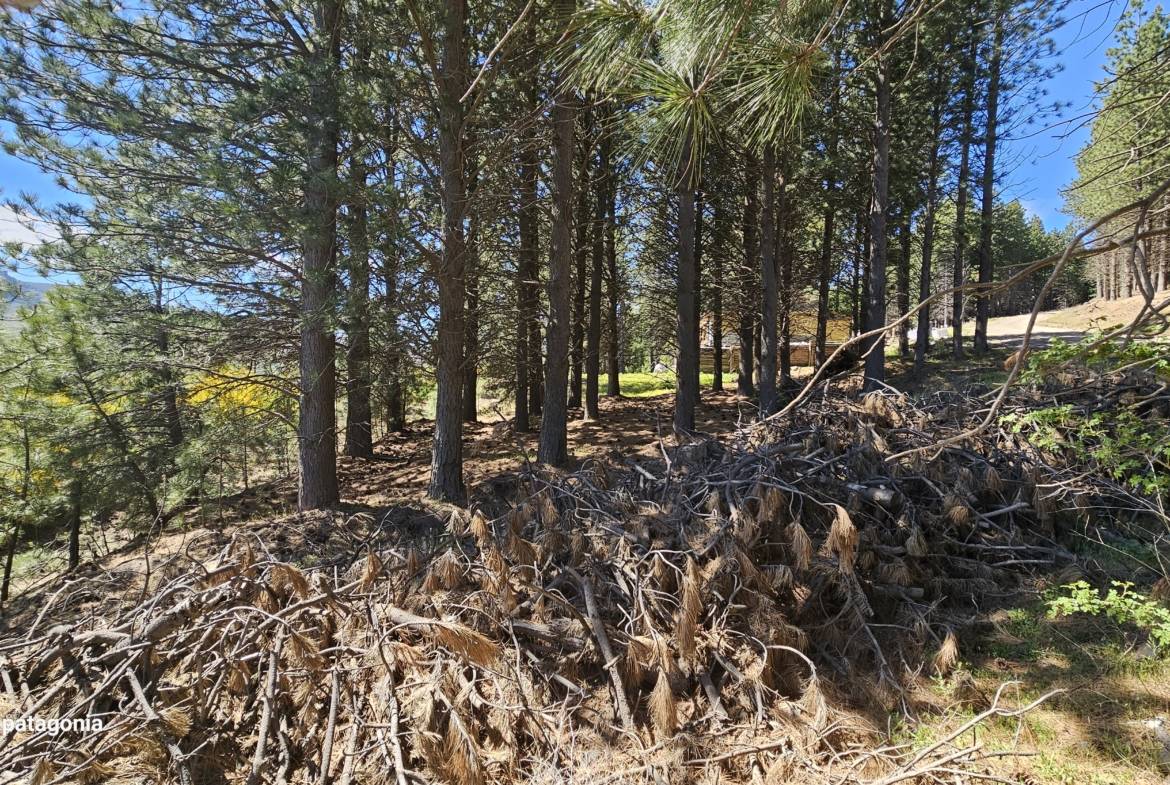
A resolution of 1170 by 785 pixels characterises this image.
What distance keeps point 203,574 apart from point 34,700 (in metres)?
0.86

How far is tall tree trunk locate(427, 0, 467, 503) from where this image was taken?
251 inches

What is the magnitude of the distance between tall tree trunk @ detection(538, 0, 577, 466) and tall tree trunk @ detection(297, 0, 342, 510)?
312 centimetres

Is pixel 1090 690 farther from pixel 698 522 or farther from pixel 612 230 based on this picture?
pixel 612 230

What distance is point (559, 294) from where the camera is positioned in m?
8.29

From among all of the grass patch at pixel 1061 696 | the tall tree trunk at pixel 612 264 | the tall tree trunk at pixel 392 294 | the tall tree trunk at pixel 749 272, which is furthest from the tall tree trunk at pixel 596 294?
the grass patch at pixel 1061 696

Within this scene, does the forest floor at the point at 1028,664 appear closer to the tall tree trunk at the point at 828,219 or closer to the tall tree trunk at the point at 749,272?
the tall tree trunk at the point at 749,272

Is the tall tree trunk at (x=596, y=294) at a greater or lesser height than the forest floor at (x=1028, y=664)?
greater

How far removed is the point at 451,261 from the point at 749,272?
343 inches

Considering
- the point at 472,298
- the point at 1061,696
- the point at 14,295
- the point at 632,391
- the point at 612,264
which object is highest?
the point at 612,264

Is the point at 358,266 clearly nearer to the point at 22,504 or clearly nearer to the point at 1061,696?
the point at 22,504

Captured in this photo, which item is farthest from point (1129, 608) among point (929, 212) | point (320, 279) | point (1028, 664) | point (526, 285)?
point (929, 212)

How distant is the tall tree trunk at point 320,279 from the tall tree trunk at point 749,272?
8.61 meters

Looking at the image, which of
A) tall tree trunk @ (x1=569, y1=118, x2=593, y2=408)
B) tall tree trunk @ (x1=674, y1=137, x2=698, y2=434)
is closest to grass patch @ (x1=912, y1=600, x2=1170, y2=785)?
tall tree trunk @ (x1=674, y1=137, x2=698, y2=434)

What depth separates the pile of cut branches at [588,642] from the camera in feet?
8.13
